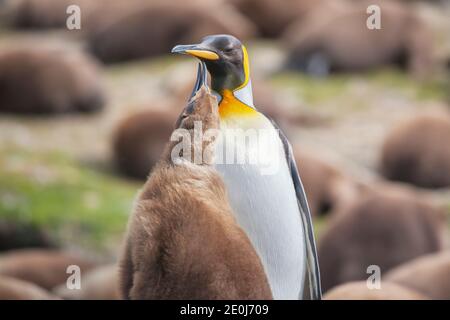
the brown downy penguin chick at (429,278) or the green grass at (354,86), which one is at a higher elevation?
the green grass at (354,86)

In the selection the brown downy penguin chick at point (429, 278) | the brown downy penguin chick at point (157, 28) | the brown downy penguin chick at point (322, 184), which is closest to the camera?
the brown downy penguin chick at point (429, 278)

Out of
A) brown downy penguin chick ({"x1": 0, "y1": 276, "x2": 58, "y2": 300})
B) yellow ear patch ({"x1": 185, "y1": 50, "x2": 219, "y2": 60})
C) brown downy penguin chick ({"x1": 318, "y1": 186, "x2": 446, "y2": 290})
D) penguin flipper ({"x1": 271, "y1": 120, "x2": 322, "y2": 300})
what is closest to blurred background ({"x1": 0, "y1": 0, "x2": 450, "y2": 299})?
brown downy penguin chick ({"x1": 318, "y1": 186, "x2": 446, "y2": 290})

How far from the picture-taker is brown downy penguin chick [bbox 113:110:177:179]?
25.9ft

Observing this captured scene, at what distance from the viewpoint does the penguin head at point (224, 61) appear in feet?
6.08

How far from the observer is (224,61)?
1.86 m

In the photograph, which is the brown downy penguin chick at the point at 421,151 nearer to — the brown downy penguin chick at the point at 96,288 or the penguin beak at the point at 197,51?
the brown downy penguin chick at the point at 96,288

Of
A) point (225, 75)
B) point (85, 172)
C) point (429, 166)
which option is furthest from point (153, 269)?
point (429, 166)

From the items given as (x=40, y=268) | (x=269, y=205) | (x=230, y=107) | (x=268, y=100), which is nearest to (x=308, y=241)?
(x=269, y=205)

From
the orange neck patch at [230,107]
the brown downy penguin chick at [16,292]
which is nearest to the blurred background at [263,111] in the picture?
the brown downy penguin chick at [16,292]

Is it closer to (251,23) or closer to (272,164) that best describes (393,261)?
(272,164)

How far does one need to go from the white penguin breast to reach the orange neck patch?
29mm

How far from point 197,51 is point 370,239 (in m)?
3.51

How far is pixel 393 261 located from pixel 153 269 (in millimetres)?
3540

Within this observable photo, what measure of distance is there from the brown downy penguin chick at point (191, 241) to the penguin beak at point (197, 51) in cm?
8
